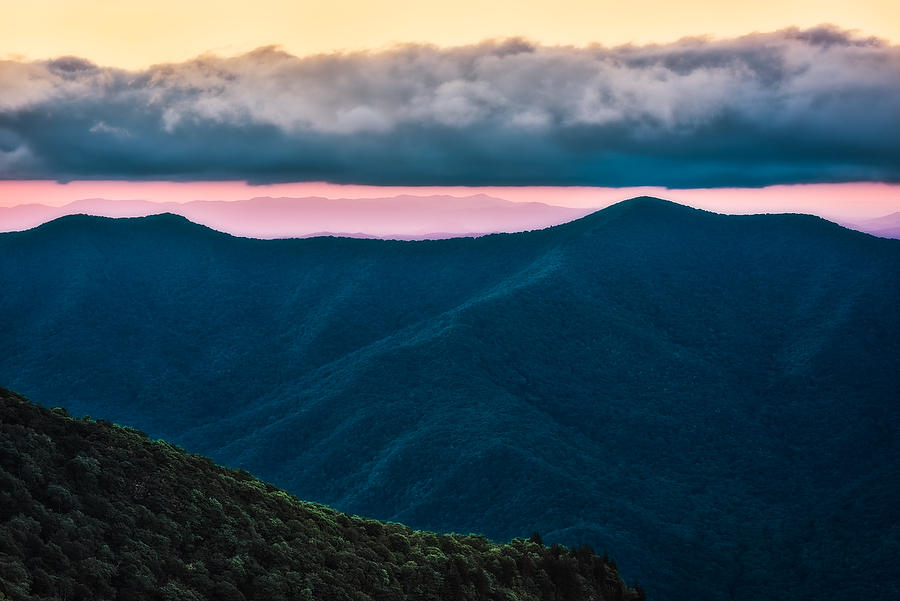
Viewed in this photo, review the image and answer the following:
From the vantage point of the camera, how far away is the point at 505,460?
188125mm

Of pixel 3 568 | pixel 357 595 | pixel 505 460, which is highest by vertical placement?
pixel 3 568

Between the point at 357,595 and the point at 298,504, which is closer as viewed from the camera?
the point at 357,595

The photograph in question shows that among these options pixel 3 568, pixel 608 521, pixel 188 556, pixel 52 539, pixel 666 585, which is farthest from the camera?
pixel 608 521

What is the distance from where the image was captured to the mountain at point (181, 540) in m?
34.9

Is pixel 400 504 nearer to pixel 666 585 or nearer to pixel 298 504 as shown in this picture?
pixel 666 585

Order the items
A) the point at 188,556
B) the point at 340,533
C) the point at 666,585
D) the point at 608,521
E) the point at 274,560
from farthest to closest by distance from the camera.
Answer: the point at 608,521
the point at 666,585
the point at 340,533
the point at 274,560
the point at 188,556

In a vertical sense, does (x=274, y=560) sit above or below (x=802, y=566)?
above

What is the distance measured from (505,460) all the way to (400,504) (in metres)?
23.7

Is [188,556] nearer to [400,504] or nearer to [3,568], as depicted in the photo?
[3,568]

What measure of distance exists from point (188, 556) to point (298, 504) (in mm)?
13437

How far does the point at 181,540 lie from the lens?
4078cm

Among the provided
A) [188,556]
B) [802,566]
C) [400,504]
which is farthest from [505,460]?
[188,556]

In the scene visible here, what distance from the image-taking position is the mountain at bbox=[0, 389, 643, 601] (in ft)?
115

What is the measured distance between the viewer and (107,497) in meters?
40.9
